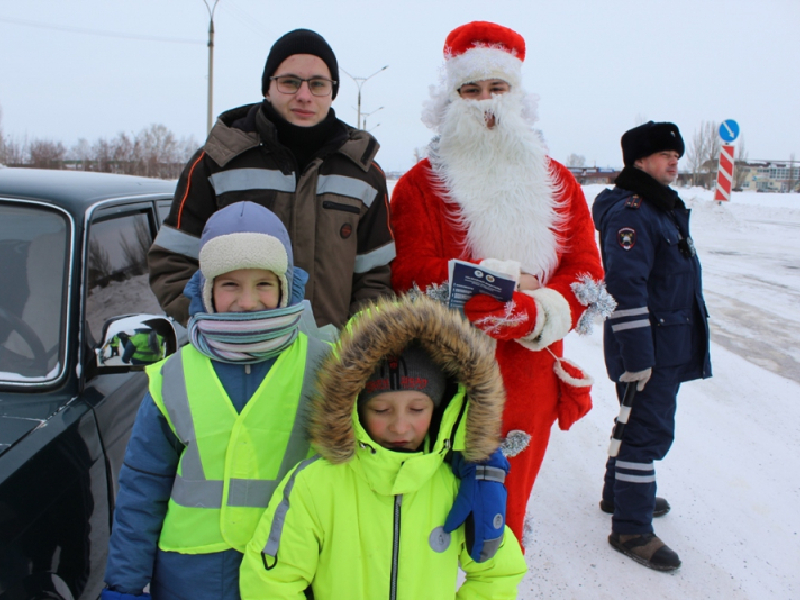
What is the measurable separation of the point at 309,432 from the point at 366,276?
2.20 ft

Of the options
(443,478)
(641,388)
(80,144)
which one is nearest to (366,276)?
(443,478)

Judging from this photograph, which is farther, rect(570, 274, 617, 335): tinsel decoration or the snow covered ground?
the snow covered ground

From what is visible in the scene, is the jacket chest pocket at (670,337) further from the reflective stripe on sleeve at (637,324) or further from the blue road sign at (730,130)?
the blue road sign at (730,130)

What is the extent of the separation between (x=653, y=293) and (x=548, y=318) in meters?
1.13

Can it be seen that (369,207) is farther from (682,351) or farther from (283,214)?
(682,351)

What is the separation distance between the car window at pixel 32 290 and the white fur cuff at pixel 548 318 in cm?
148

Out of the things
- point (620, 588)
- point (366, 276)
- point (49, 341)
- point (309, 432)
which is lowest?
point (620, 588)

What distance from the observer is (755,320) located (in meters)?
6.51

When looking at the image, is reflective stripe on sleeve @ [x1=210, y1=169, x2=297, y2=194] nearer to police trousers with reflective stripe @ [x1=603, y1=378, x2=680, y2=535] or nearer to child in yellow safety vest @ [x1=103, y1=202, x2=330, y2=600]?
child in yellow safety vest @ [x1=103, y1=202, x2=330, y2=600]

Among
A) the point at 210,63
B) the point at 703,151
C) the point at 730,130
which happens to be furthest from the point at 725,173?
the point at 703,151

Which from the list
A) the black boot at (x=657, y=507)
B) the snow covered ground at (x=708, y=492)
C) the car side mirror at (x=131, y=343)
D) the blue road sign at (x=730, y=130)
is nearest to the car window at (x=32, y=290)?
the car side mirror at (x=131, y=343)

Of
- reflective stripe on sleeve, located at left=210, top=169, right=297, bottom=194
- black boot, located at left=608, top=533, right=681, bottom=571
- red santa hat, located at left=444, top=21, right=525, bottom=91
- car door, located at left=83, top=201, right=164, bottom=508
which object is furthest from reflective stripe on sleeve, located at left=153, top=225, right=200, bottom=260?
black boot, located at left=608, top=533, right=681, bottom=571

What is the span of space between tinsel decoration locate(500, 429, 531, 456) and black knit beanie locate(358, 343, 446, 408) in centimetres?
54

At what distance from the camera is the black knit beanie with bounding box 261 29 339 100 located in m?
1.88
